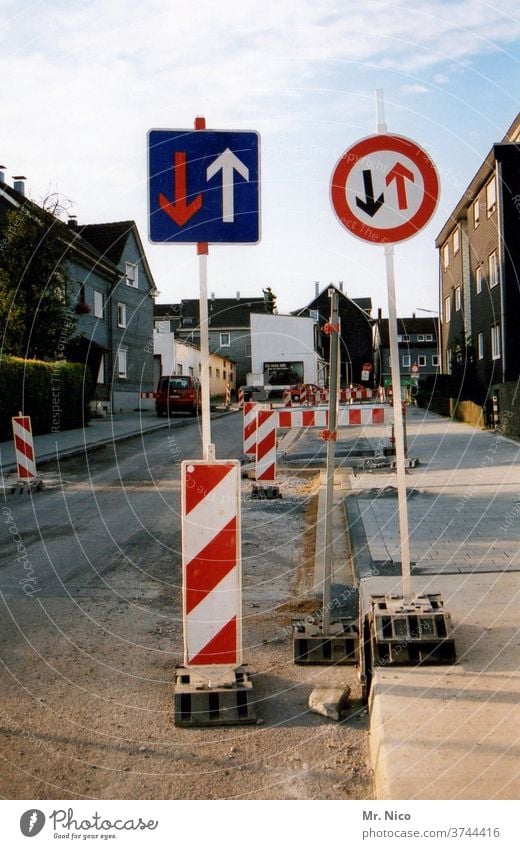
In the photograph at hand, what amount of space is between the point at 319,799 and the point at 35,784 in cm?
120

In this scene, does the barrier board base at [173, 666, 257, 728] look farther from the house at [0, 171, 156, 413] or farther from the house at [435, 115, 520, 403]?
the house at [0, 171, 156, 413]

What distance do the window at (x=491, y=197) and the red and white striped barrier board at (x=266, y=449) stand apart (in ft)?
68.4

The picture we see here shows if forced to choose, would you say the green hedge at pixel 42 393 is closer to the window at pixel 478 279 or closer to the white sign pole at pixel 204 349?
the white sign pole at pixel 204 349

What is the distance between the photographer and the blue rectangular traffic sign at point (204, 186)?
4.55 m

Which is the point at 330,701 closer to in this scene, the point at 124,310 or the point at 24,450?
the point at 24,450

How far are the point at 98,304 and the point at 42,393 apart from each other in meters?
16.7

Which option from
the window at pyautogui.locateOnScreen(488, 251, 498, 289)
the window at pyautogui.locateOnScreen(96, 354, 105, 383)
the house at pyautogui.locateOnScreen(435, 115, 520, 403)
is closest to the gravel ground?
the house at pyautogui.locateOnScreen(435, 115, 520, 403)

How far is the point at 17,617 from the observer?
6078 millimetres

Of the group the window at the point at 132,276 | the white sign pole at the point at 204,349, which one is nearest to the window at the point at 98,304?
the window at the point at 132,276

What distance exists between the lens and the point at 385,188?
477 cm

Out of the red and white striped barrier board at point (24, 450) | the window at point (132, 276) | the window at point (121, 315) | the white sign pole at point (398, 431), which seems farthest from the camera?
the window at point (121, 315)

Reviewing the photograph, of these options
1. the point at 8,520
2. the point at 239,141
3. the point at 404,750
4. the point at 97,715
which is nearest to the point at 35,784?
the point at 97,715

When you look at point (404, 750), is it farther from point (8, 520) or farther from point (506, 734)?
point (8, 520)

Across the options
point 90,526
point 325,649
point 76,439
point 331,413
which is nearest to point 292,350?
point 76,439
